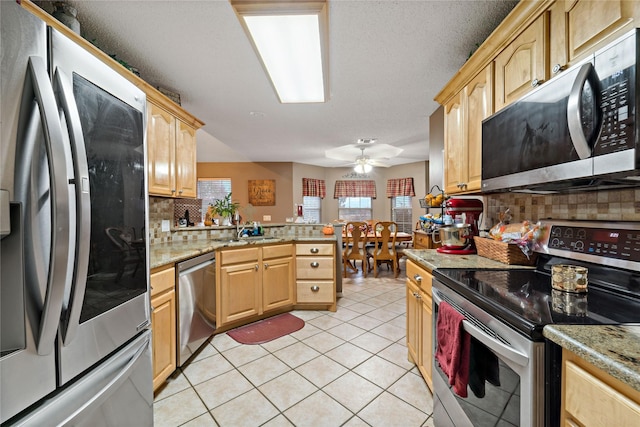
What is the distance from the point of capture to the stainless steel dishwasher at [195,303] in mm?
1941

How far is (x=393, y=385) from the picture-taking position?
5.90ft

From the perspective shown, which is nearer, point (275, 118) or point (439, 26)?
point (439, 26)

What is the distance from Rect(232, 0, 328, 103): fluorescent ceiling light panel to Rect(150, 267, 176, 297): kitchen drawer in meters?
1.60

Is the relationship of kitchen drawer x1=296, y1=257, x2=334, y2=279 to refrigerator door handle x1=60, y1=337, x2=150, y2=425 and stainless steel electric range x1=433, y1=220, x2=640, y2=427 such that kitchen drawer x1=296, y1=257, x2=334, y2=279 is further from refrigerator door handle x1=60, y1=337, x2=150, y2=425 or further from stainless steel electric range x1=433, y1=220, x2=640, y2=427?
refrigerator door handle x1=60, y1=337, x2=150, y2=425

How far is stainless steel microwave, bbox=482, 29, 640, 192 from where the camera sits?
0.81m

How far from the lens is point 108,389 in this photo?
2.84 ft

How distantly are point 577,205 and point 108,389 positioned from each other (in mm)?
2113

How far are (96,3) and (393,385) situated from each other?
9.65ft

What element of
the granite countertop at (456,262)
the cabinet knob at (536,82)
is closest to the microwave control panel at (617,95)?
the cabinet knob at (536,82)

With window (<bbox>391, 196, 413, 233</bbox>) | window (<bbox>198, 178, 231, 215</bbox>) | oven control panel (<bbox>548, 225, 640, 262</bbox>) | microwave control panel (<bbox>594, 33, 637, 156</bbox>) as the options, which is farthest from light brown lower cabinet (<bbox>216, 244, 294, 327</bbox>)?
window (<bbox>391, 196, 413, 233</bbox>)

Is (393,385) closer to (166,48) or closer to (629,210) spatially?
(629,210)

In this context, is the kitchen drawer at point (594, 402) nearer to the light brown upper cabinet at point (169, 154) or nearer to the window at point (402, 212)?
the light brown upper cabinet at point (169, 154)

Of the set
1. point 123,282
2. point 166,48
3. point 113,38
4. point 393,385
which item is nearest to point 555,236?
point 393,385

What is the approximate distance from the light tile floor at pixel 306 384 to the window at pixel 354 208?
4744 mm
